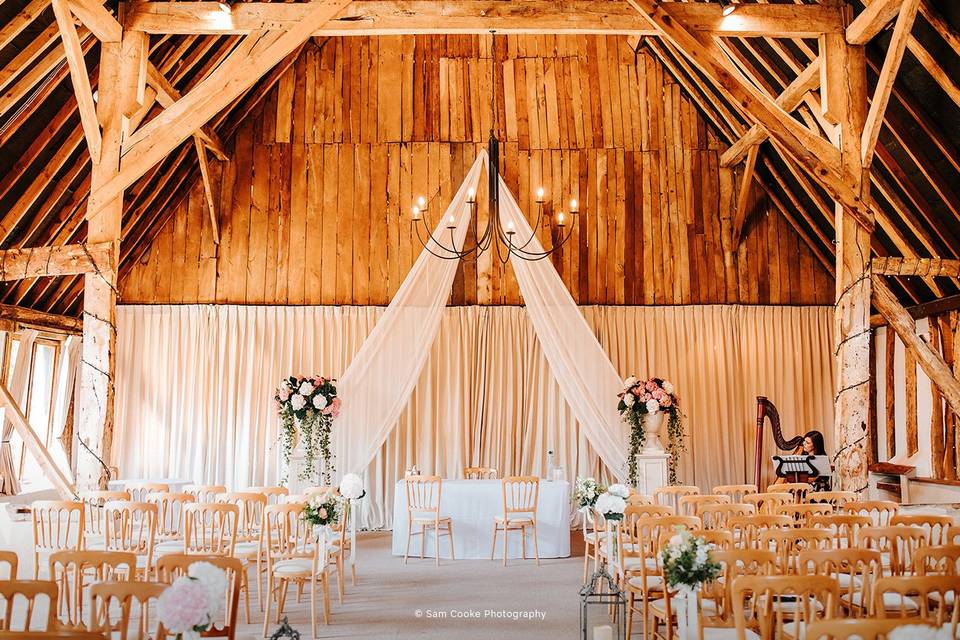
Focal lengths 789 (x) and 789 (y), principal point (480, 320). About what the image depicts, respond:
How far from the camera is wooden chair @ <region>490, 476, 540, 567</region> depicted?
25.7 feet

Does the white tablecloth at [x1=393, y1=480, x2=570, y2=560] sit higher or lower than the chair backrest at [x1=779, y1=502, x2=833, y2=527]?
lower

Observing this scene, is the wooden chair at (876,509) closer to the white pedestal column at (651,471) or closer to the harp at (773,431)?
the white pedestal column at (651,471)

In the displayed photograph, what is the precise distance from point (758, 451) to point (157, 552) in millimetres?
7180

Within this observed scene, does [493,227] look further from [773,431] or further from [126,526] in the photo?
[126,526]

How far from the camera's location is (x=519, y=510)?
7918 mm

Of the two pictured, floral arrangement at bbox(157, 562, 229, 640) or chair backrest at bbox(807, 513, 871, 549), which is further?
chair backrest at bbox(807, 513, 871, 549)

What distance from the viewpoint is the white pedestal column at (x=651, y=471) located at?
8.52 m

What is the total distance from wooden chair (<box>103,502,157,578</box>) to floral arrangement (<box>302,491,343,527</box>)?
109 cm

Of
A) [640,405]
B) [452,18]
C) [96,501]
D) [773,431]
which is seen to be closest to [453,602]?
[96,501]

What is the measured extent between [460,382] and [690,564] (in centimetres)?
726

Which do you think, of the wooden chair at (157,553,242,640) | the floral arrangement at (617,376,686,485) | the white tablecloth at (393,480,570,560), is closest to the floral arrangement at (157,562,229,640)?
the wooden chair at (157,553,242,640)

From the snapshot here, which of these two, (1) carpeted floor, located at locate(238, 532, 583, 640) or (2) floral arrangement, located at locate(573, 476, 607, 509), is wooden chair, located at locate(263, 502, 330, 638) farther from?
(2) floral arrangement, located at locate(573, 476, 607, 509)

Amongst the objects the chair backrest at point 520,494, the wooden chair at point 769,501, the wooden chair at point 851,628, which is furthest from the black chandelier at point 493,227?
the wooden chair at point 851,628

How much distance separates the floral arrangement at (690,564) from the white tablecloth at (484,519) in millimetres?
4601
